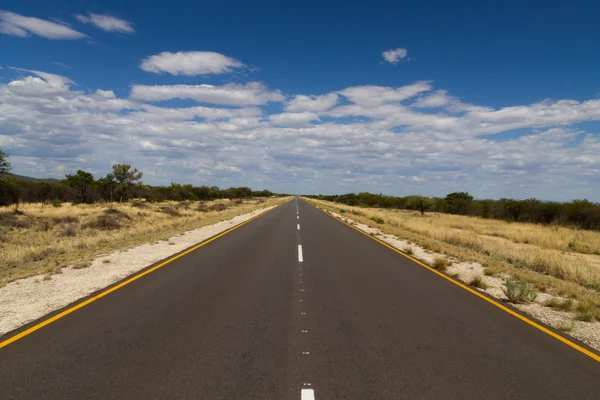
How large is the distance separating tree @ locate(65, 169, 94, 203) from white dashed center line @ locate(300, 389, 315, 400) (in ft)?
209

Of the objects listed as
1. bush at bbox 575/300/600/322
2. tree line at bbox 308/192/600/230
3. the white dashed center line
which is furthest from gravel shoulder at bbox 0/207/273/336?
tree line at bbox 308/192/600/230

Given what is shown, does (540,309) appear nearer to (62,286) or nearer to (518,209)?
(62,286)

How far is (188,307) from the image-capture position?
644 cm

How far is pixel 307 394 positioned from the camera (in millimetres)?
3602

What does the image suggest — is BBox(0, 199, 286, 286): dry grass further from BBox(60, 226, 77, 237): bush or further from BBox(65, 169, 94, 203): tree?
BBox(65, 169, 94, 203): tree

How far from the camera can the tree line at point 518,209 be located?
34.6 metres

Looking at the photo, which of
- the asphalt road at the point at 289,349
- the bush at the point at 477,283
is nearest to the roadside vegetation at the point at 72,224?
the asphalt road at the point at 289,349

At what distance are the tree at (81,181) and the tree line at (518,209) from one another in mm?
54782

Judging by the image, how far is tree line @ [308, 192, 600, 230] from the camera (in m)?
34.6

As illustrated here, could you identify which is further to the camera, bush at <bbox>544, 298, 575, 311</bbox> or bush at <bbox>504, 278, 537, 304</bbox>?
bush at <bbox>504, 278, 537, 304</bbox>

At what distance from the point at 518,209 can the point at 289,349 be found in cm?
4722

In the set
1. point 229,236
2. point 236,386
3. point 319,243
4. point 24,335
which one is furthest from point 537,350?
point 229,236

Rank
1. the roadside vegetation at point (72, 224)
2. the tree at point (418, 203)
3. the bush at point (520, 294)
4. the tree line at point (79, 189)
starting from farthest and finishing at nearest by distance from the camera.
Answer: the tree at point (418, 203), the tree line at point (79, 189), the roadside vegetation at point (72, 224), the bush at point (520, 294)

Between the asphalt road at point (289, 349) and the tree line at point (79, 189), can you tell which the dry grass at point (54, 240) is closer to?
the asphalt road at point (289, 349)
